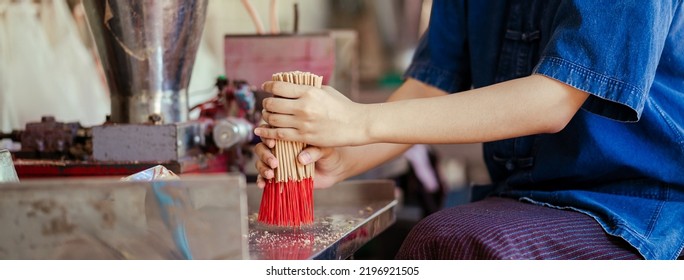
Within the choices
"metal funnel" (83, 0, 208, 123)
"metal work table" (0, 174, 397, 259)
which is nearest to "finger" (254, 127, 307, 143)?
"metal work table" (0, 174, 397, 259)

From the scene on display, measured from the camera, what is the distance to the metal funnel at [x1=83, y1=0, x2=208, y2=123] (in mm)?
1416

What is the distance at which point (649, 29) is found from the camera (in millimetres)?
1091

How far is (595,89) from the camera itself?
1096 mm

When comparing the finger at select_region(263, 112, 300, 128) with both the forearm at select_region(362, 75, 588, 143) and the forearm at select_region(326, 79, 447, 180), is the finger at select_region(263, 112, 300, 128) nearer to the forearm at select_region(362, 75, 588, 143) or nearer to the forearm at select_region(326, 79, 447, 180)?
the forearm at select_region(362, 75, 588, 143)

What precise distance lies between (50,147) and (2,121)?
3.06 ft

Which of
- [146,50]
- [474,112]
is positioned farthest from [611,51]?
[146,50]

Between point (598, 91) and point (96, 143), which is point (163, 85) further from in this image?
point (598, 91)

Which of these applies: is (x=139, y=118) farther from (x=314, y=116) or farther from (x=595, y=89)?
(x=595, y=89)

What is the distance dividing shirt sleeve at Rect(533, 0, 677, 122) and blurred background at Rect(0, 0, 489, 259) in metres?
0.57

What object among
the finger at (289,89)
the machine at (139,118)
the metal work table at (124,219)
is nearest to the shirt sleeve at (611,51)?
the finger at (289,89)

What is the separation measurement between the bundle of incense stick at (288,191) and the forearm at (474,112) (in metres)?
0.12

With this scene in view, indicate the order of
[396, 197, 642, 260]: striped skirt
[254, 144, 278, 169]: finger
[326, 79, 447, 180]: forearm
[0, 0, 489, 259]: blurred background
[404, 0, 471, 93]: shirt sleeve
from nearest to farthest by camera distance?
[396, 197, 642, 260]: striped skirt → [254, 144, 278, 169]: finger → [326, 79, 447, 180]: forearm → [404, 0, 471, 93]: shirt sleeve → [0, 0, 489, 259]: blurred background

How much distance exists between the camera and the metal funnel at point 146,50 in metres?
1.42
